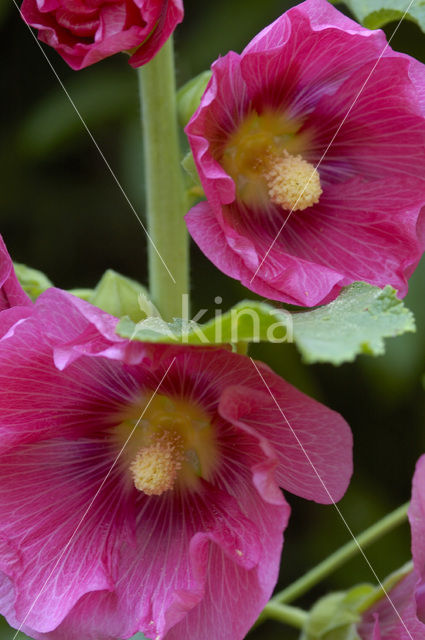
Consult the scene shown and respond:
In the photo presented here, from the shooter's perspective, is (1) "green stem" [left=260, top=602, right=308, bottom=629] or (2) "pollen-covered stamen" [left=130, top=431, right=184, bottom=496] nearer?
(2) "pollen-covered stamen" [left=130, top=431, right=184, bottom=496]

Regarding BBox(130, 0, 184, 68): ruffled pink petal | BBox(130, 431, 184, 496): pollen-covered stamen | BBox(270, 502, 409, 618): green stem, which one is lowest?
BBox(270, 502, 409, 618): green stem

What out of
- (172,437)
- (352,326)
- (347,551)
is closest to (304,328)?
(352,326)

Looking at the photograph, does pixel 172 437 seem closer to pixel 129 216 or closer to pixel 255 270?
pixel 255 270

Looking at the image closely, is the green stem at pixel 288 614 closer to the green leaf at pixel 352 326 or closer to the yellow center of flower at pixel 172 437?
the yellow center of flower at pixel 172 437

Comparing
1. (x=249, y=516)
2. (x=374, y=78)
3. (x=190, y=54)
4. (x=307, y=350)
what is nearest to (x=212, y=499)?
(x=249, y=516)

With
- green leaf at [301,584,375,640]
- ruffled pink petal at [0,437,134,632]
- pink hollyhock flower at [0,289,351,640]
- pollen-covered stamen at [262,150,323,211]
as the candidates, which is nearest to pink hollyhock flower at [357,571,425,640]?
green leaf at [301,584,375,640]

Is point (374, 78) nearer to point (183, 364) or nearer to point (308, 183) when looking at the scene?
point (308, 183)

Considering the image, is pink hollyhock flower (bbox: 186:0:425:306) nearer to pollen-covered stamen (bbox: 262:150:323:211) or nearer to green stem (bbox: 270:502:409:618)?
pollen-covered stamen (bbox: 262:150:323:211)

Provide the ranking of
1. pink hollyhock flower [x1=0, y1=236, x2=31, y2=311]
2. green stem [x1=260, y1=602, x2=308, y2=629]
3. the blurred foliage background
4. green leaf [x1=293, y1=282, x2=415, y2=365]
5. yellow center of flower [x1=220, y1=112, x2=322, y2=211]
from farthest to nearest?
1. the blurred foliage background
2. green stem [x1=260, y1=602, x2=308, y2=629]
3. yellow center of flower [x1=220, y1=112, x2=322, y2=211]
4. pink hollyhock flower [x1=0, y1=236, x2=31, y2=311]
5. green leaf [x1=293, y1=282, x2=415, y2=365]

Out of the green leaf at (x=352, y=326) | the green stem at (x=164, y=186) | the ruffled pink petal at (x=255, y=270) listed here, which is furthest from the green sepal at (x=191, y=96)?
the green leaf at (x=352, y=326)
